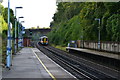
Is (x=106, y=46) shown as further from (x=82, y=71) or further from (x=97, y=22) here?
(x=82, y=71)

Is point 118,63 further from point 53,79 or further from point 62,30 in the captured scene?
point 62,30

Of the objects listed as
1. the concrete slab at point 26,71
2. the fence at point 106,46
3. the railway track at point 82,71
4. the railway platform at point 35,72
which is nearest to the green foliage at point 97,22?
the fence at point 106,46

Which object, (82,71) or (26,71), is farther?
(82,71)

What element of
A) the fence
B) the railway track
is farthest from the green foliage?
the railway track

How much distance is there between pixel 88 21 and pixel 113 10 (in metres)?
11.8

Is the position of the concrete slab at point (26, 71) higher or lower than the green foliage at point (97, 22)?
lower

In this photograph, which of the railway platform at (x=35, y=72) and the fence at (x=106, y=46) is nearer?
the railway platform at (x=35, y=72)

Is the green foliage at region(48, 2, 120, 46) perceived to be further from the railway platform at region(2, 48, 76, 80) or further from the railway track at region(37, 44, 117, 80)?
A: the railway platform at region(2, 48, 76, 80)

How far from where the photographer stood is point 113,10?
1625 inches

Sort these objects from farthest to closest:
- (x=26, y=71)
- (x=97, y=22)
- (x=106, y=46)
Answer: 1. (x=97, y=22)
2. (x=106, y=46)
3. (x=26, y=71)

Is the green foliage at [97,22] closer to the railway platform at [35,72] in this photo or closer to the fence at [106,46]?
the fence at [106,46]

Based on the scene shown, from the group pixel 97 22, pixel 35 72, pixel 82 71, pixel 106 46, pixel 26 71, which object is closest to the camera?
pixel 35 72

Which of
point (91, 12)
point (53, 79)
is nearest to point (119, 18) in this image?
point (91, 12)

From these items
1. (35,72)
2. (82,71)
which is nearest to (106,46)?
(82,71)
